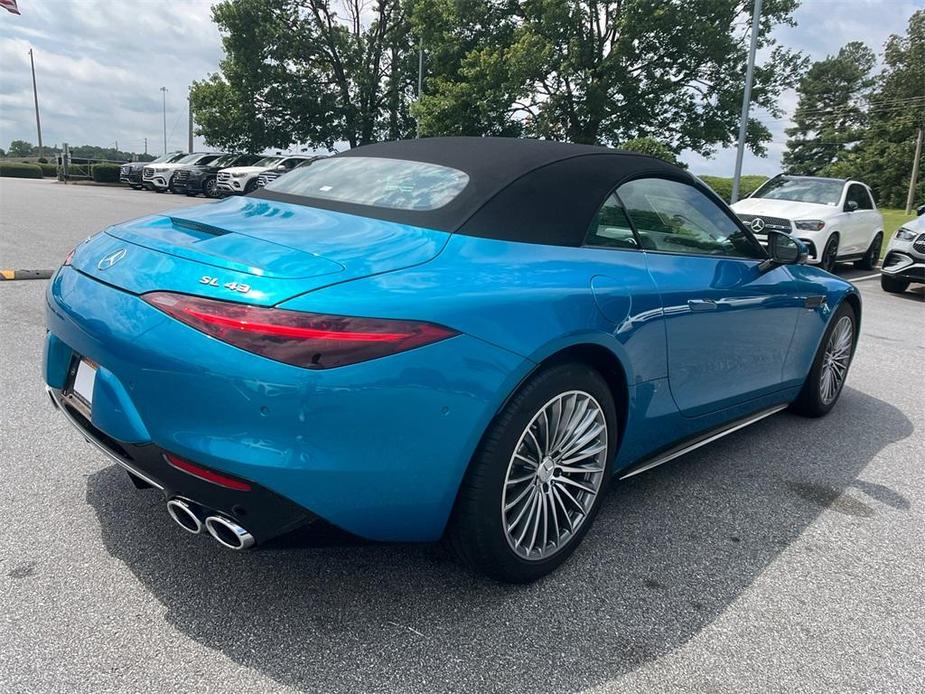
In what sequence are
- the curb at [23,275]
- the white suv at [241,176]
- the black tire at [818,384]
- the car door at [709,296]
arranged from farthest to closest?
the white suv at [241,176]
the curb at [23,275]
the black tire at [818,384]
the car door at [709,296]

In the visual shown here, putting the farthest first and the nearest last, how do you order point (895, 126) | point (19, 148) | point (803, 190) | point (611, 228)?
point (19, 148) < point (895, 126) < point (803, 190) < point (611, 228)

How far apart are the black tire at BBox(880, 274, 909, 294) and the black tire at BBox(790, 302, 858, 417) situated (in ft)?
23.5

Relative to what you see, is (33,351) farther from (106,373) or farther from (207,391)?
(207,391)

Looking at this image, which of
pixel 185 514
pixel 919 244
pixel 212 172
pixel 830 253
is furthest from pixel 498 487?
pixel 212 172

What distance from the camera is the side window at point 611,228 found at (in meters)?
2.65

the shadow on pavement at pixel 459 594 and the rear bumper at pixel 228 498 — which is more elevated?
the rear bumper at pixel 228 498

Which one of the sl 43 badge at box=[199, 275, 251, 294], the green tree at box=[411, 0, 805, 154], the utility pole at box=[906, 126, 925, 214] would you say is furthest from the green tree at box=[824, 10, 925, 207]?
the sl 43 badge at box=[199, 275, 251, 294]

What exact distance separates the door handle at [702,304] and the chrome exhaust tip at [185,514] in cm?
200

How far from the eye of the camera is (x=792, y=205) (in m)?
11.4

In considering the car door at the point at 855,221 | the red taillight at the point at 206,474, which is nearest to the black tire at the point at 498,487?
the red taillight at the point at 206,474

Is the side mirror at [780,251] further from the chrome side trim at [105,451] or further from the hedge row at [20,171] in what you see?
the hedge row at [20,171]

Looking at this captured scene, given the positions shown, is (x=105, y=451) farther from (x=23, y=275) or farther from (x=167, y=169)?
(x=167, y=169)

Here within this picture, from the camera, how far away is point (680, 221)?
125 inches

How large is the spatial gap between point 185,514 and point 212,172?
25728mm
